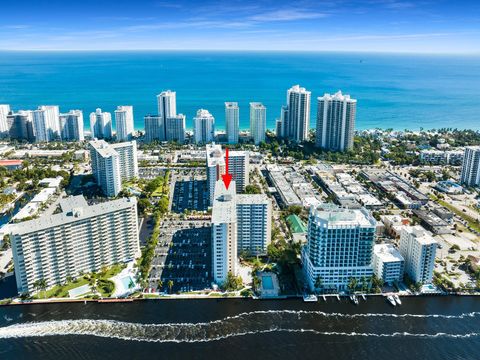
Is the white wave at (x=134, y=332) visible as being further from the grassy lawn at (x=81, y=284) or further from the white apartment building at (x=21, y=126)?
the white apartment building at (x=21, y=126)

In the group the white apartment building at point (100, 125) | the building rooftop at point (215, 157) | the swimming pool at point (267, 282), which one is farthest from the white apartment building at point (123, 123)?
the swimming pool at point (267, 282)

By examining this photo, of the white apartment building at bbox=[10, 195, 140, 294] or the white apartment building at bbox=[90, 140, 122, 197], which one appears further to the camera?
the white apartment building at bbox=[90, 140, 122, 197]

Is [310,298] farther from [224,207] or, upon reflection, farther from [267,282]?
[224,207]

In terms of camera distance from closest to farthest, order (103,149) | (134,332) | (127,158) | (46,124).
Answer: (134,332)
(103,149)
(127,158)
(46,124)

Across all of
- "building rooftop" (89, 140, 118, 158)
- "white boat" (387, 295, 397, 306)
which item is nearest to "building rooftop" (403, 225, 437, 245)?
A: "white boat" (387, 295, 397, 306)

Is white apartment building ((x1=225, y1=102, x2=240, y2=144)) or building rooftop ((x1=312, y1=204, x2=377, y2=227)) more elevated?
white apartment building ((x1=225, y1=102, x2=240, y2=144))

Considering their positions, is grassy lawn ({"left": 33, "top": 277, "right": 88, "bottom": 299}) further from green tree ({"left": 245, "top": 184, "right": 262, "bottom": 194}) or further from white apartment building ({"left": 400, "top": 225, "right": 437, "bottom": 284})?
white apartment building ({"left": 400, "top": 225, "right": 437, "bottom": 284})

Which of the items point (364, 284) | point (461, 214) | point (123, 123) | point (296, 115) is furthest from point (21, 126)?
point (461, 214)
